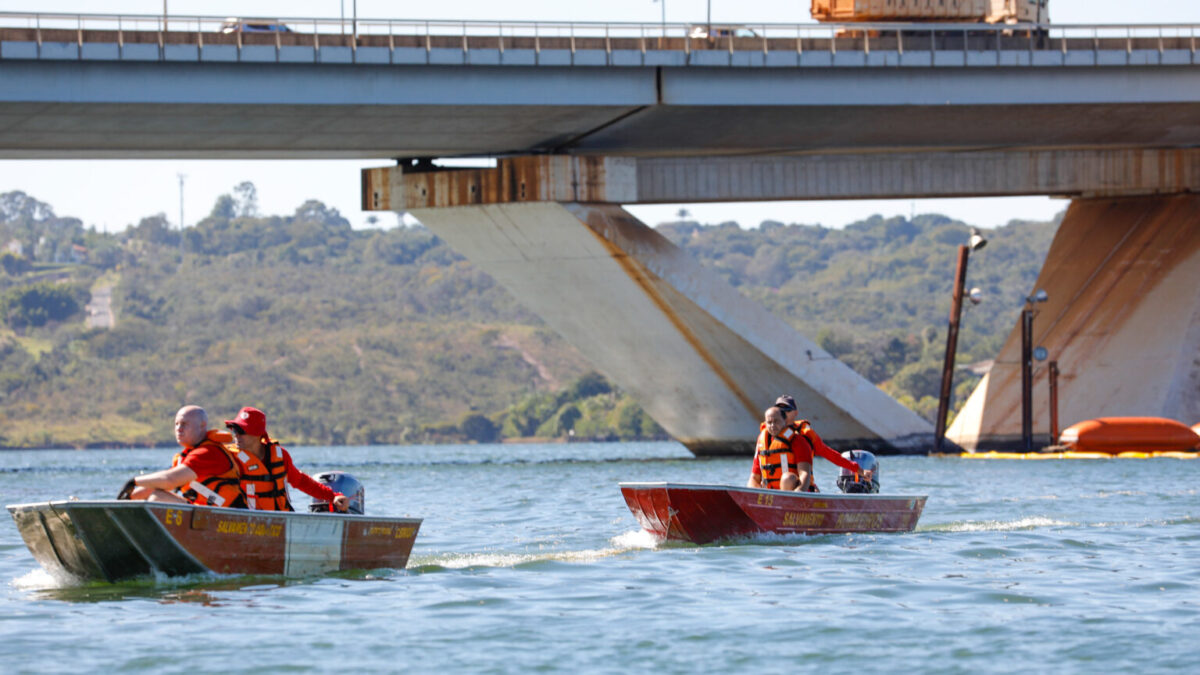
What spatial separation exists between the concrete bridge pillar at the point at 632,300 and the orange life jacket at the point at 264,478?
3148 cm

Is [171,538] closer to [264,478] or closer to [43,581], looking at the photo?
[264,478]

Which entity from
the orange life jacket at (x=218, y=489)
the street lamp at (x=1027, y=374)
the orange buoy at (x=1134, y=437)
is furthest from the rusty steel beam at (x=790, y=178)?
the orange life jacket at (x=218, y=489)

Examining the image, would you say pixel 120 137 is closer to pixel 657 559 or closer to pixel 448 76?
pixel 448 76

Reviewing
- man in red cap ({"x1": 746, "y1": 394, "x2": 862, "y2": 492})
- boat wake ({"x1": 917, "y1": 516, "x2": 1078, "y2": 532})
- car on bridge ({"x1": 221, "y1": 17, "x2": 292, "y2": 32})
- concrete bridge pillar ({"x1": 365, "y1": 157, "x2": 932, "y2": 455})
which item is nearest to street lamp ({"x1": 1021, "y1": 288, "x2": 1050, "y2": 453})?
concrete bridge pillar ({"x1": 365, "y1": 157, "x2": 932, "y2": 455})

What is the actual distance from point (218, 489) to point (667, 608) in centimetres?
474

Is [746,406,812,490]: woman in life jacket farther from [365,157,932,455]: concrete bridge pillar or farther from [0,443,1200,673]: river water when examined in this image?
[365,157,932,455]: concrete bridge pillar

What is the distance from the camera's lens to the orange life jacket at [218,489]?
1716 cm

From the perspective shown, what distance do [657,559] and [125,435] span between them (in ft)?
474

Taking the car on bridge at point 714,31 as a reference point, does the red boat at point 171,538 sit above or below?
below

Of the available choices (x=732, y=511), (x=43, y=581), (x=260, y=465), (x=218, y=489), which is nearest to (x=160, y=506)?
(x=218, y=489)

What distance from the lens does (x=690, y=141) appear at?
50.0 metres

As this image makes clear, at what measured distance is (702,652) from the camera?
13906 mm

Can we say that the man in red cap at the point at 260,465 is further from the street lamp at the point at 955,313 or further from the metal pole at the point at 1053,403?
the metal pole at the point at 1053,403

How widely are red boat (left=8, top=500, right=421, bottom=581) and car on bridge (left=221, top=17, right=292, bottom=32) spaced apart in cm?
2610
